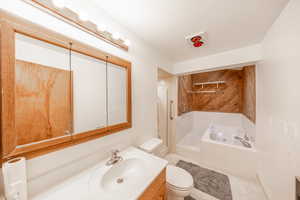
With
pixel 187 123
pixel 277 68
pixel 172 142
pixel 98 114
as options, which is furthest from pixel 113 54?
pixel 187 123

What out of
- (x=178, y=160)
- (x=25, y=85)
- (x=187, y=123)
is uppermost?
(x=25, y=85)

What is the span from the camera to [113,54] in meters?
1.13

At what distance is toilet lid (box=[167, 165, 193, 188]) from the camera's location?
46.3 inches

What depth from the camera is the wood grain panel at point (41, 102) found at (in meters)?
0.61

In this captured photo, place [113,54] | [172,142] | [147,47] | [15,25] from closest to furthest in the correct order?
[15,25], [113,54], [147,47], [172,142]

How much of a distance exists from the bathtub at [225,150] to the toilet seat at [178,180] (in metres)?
1.10

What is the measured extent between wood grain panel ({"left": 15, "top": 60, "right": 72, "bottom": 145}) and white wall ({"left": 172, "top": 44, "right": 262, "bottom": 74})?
212 centimetres

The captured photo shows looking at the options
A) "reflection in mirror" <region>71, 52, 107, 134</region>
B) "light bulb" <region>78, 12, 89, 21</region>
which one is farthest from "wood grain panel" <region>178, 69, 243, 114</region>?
"light bulb" <region>78, 12, 89, 21</region>

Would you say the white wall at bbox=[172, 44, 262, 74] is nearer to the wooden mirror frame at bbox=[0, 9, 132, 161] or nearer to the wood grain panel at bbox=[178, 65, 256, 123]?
the wood grain panel at bbox=[178, 65, 256, 123]

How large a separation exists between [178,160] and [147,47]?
243 cm

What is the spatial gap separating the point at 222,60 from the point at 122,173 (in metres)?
2.34

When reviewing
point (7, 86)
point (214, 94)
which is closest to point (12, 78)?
point (7, 86)

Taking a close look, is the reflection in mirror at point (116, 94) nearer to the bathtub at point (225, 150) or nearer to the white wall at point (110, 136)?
the white wall at point (110, 136)

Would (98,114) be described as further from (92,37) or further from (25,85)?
(92,37)
